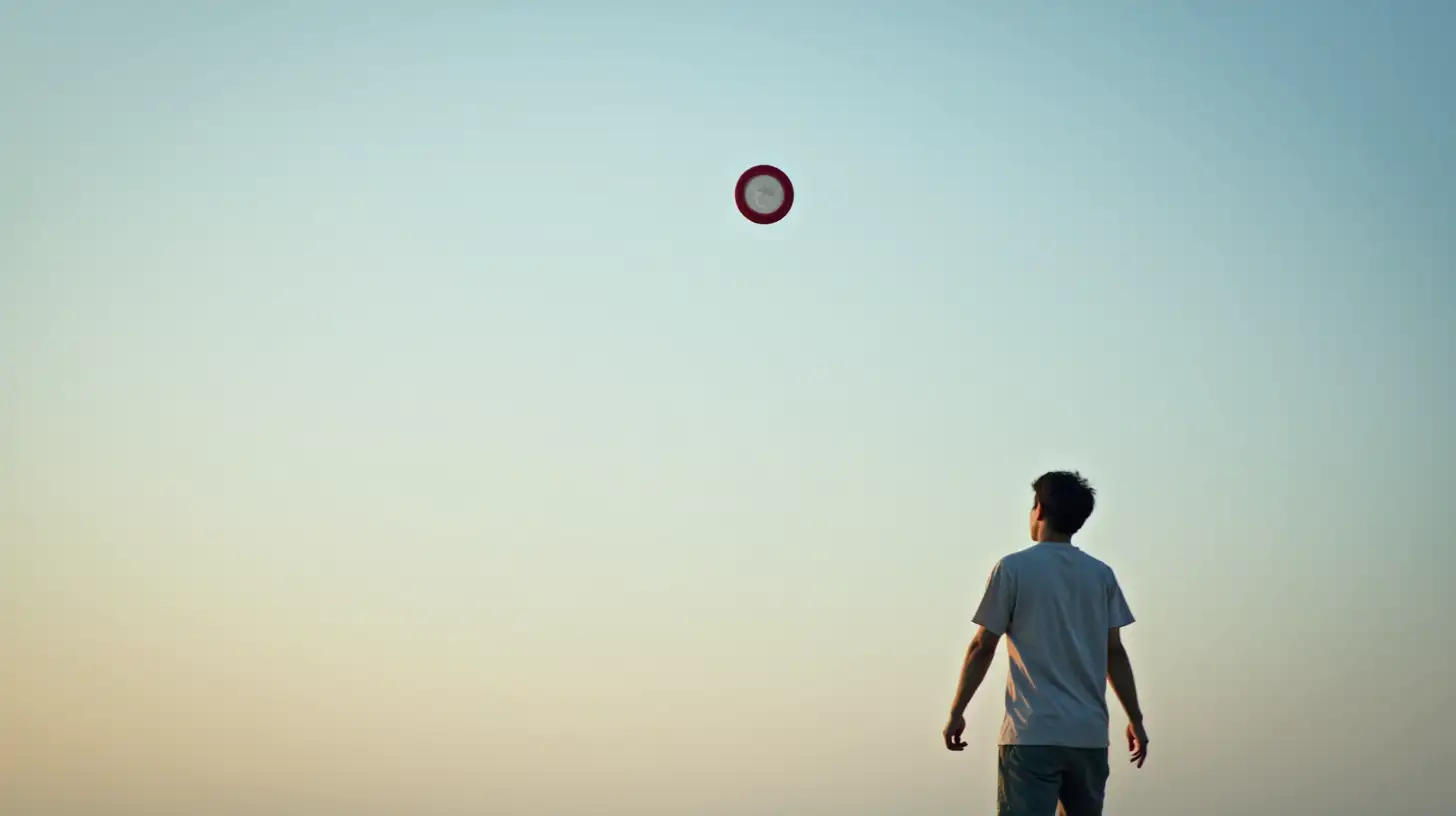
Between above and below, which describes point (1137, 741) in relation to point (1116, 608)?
below

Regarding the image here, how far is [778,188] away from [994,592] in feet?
20.5

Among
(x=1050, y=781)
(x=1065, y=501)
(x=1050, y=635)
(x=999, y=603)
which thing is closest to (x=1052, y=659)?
(x=1050, y=635)

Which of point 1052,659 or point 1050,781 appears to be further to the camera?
point 1052,659

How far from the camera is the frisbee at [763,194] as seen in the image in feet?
37.4

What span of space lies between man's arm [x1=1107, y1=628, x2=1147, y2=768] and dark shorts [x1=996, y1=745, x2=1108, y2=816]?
0.41 meters

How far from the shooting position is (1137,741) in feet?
20.6

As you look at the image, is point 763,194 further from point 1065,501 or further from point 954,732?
point 954,732

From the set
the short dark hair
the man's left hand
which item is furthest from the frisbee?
the man's left hand

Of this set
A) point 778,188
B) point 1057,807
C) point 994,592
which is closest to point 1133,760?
point 1057,807

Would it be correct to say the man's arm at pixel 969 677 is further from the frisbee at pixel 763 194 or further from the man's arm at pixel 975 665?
the frisbee at pixel 763 194

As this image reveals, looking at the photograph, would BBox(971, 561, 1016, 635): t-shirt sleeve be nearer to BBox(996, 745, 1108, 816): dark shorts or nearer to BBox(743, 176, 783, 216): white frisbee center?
BBox(996, 745, 1108, 816): dark shorts

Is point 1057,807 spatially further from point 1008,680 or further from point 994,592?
point 994,592

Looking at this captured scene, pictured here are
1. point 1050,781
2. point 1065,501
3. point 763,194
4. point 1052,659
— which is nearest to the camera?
point 1050,781

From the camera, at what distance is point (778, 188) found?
38.2ft
